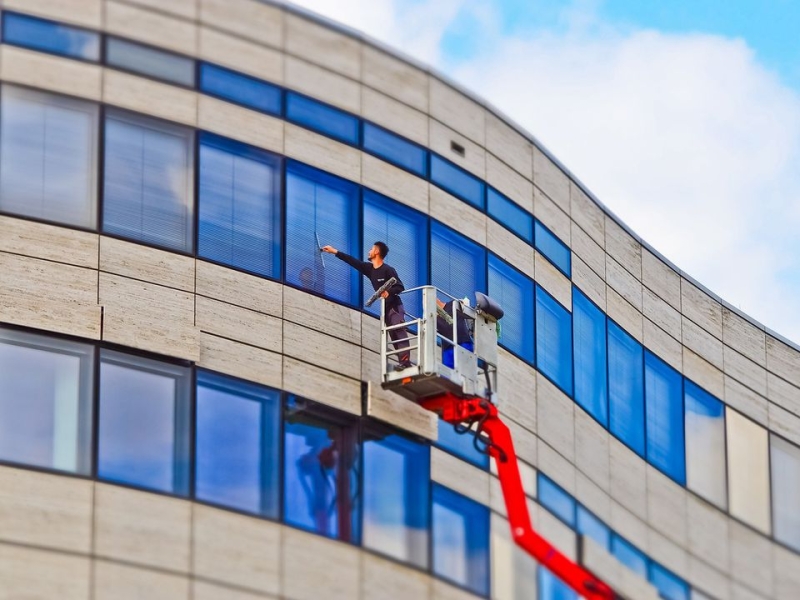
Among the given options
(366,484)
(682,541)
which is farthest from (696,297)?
(366,484)

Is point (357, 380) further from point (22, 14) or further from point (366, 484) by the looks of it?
point (22, 14)

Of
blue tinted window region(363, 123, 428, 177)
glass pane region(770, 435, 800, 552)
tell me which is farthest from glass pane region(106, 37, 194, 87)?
glass pane region(770, 435, 800, 552)

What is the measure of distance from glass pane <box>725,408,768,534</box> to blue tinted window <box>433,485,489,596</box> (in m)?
9.17

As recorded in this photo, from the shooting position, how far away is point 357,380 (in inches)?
1288

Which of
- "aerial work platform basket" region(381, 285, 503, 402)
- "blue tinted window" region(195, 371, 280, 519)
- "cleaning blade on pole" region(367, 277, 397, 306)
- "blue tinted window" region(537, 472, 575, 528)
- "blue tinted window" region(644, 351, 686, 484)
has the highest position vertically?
"blue tinted window" region(644, 351, 686, 484)

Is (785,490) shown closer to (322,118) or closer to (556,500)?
(556,500)

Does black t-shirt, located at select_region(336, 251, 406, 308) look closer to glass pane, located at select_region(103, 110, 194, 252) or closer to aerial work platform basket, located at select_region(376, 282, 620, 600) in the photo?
aerial work platform basket, located at select_region(376, 282, 620, 600)

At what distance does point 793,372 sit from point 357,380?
14600mm

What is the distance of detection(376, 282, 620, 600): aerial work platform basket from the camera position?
3222 centimetres

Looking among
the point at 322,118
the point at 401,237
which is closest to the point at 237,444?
the point at 401,237

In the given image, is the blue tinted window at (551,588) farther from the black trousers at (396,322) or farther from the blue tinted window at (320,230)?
the blue tinted window at (320,230)

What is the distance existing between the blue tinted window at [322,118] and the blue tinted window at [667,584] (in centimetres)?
994

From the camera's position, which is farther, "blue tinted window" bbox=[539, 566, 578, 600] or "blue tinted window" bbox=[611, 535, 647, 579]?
"blue tinted window" bbox=[611, 535, 647, 579]

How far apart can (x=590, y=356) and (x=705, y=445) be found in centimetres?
406
